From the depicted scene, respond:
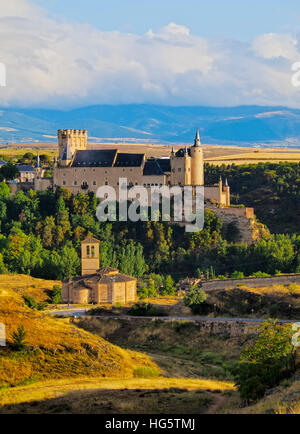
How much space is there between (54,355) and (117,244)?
43.7 meters

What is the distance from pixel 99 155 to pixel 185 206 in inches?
469

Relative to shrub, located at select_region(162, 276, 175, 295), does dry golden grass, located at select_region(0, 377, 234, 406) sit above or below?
below

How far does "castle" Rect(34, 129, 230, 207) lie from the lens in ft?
293

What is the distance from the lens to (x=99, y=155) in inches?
3659

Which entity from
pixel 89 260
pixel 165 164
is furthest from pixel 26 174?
pixel 89 260

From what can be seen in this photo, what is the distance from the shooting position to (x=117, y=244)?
86438mm

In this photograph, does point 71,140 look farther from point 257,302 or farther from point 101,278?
point 257,302

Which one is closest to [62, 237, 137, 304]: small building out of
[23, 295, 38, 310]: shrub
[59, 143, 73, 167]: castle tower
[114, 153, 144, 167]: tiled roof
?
[23, 295, 38, 310]: shrub

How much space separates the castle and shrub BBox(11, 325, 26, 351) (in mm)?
46609

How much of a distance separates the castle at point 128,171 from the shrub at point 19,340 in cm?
4661

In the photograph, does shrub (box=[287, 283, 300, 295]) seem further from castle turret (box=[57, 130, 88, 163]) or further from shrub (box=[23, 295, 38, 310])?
castle turret (box=[57, 130, 88, 163])

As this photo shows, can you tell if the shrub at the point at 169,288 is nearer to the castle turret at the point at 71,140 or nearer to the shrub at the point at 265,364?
the castle turret at the point at 71,140

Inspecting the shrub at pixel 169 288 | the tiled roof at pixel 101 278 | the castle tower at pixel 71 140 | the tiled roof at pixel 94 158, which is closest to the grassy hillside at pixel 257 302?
the tiled roof at pixel 101 278
